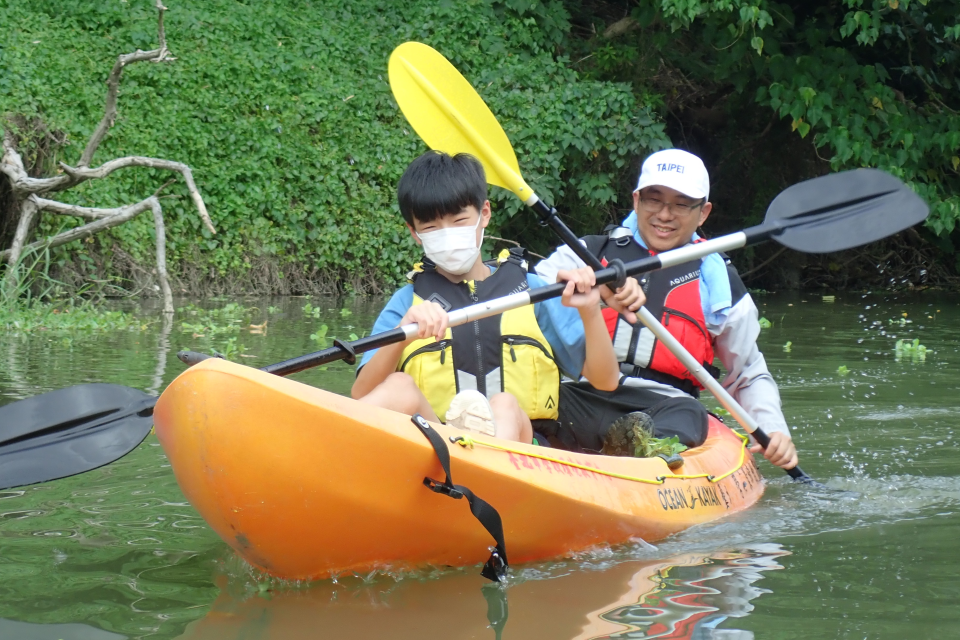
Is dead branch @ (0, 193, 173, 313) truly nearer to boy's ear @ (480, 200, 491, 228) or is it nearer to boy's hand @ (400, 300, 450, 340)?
boy's ear @ (480, 200, 491, 228)

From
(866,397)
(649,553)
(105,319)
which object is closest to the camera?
(649,553)

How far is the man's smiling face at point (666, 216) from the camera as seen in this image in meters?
3.53

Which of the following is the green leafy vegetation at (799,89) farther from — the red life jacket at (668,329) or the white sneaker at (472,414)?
the white sneaker at (472,414)

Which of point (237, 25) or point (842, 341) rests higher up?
point (237, 25)

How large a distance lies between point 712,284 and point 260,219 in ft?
23.8

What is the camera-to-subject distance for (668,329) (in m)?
3.46

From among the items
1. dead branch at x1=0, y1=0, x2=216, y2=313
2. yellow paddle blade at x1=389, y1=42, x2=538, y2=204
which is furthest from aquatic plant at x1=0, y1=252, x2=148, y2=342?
yellow paddle blade at x1=389, y1=42, x2=538, y2=204

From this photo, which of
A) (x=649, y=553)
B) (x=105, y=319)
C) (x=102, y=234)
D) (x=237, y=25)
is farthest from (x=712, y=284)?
(x=237, y=25)

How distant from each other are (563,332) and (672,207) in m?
0.70

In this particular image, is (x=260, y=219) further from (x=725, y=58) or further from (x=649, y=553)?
(x=649, y=553)

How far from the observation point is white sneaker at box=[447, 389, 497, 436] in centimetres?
258

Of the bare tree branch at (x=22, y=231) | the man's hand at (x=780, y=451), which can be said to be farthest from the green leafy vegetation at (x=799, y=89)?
the man's hand at (x=780, y=451)

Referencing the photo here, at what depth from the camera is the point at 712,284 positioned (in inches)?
139

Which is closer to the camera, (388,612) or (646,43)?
(388,612)
